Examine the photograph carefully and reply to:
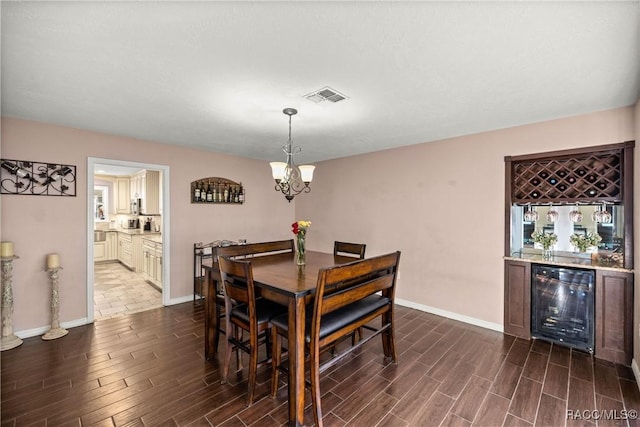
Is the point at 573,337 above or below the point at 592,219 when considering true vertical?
below

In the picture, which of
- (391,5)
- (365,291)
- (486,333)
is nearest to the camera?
(391,5)

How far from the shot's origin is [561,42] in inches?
63.9

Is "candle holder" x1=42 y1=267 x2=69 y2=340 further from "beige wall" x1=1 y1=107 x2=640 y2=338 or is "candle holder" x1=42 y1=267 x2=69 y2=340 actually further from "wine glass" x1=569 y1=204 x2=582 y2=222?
"wine glass" x1=569 y1=204 x2=582 y2=222

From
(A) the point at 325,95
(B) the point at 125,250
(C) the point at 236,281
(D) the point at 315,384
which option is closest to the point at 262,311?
(C) the point at 236,281

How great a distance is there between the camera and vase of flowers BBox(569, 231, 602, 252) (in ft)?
9.33

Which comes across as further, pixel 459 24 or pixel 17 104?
pixel 17 104

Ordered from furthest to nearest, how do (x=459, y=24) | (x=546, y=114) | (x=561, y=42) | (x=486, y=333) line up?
1. (x=486, y=333)
2. (x=546, y=114)
3. (x=561, y=42)
4. (x=459, y=24)

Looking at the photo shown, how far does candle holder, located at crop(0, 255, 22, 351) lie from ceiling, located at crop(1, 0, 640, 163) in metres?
1.52

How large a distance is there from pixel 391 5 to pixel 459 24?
416mm

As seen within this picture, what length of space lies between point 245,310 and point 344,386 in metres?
0.99

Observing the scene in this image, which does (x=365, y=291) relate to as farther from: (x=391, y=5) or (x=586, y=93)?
(x=586, y=93)

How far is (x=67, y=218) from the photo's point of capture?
3.26 metres

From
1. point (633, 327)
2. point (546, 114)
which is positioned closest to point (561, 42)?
point (546, 114)

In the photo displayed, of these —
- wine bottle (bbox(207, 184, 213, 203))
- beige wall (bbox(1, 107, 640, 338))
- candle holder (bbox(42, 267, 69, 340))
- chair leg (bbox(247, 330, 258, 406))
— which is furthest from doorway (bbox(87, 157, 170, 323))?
Answer: chair leg (bbox(247, 330, 258, 406))
